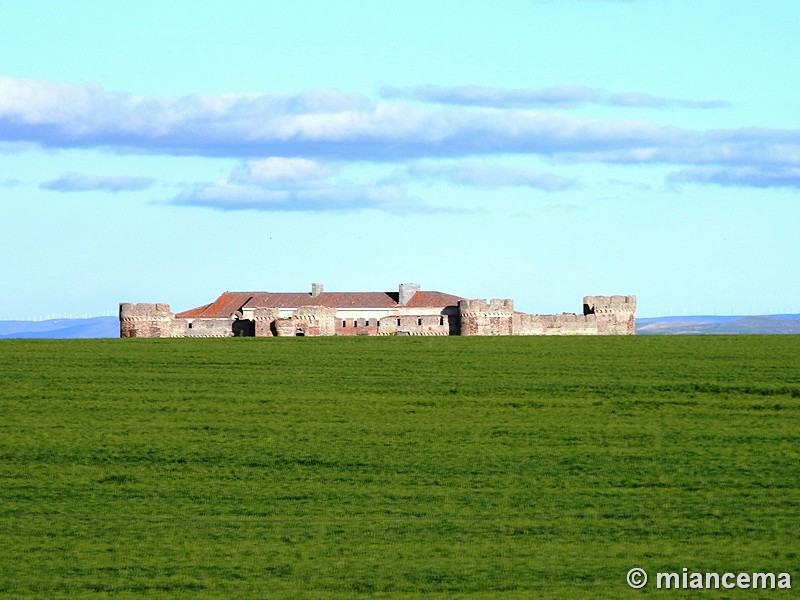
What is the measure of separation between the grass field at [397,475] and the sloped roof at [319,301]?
33294 millimetres

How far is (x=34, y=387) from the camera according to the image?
93.5 feet

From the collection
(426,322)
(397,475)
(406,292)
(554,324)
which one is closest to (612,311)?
(554,324)

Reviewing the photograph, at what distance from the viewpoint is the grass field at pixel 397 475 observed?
15562mm

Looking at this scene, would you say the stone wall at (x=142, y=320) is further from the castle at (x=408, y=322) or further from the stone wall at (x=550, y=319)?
the stone wall at (x=550, y=319)

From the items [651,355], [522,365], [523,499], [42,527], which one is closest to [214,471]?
[42,527]

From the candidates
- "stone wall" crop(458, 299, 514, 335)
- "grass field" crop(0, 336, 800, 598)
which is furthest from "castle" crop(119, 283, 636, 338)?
"grass field" crop(0, 336, 800, 598)

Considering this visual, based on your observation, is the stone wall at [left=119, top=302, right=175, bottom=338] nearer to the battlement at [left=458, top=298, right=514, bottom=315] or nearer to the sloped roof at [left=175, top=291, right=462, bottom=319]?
the battlement at [left=458, top=298, right=514, bottom=315]

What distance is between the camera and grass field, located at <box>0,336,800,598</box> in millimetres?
15562

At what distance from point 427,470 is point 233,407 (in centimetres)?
663

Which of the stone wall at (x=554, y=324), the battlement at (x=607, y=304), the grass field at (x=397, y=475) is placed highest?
the battlement at (x=607, y=304)

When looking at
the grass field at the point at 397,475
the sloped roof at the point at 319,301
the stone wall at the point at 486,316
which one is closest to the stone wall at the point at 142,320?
the stone wall at the point at 486,316

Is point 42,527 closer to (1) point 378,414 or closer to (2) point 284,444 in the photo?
(2) point 284,444

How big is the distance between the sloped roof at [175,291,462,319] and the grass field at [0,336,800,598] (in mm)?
33294

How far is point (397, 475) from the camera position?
787 inches
